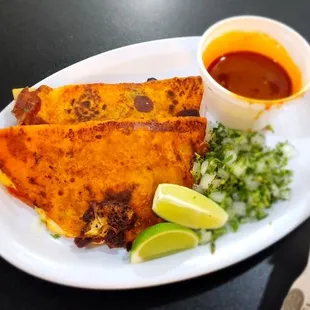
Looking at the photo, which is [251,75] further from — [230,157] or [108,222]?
[108,222]

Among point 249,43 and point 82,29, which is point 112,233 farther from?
point 82,29

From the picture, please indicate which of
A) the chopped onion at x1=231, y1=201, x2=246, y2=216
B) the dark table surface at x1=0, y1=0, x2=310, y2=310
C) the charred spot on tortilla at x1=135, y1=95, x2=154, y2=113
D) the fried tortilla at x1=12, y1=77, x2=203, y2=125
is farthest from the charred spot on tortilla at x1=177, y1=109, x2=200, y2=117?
the dark table surface at x1=0, y1=0, x2=310, y2=310

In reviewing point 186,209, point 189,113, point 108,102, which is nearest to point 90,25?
point 108,102

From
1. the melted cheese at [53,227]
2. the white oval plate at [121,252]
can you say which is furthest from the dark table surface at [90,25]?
the melted cheese at [53,227]

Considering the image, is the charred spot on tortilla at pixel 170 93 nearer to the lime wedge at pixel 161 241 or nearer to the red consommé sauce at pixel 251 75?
the red consommé sauce at pixel 251 75

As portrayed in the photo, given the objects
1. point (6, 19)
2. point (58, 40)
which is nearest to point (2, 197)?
point (58, 40)

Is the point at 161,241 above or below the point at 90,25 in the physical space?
below
